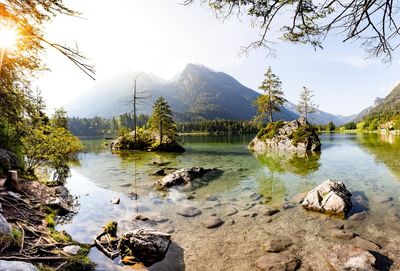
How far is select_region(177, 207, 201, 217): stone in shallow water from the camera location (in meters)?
13.5

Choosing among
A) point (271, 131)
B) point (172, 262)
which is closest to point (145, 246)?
point (172, 262)

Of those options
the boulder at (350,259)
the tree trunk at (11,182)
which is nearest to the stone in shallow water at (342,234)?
the boulder at (350,259)

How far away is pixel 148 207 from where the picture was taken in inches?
587

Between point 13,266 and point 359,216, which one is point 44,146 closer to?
point 13,266

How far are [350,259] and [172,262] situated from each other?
5.63 m

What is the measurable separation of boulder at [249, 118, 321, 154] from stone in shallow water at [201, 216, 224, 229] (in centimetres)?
3517

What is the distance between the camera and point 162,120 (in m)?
54.7

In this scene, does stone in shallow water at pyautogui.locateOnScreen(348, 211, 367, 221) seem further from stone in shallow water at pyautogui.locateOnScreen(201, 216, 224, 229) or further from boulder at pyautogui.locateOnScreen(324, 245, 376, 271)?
stone in shallow water at pyautogui.locateOnScreen(201, 216, 224, 229)

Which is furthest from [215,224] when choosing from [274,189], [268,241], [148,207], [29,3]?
[29,3]

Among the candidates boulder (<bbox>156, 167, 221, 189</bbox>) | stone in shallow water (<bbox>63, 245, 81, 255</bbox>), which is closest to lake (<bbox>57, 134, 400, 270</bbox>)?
stone in shallow water (<bbox>63, 245, 81, 255</bbox>)

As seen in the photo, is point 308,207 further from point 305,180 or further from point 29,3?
point 29,3

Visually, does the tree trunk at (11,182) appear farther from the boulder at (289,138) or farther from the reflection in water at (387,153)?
the boulder at (289,138)

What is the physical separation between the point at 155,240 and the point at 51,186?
11.2 meters

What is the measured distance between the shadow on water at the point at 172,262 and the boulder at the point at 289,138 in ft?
127
